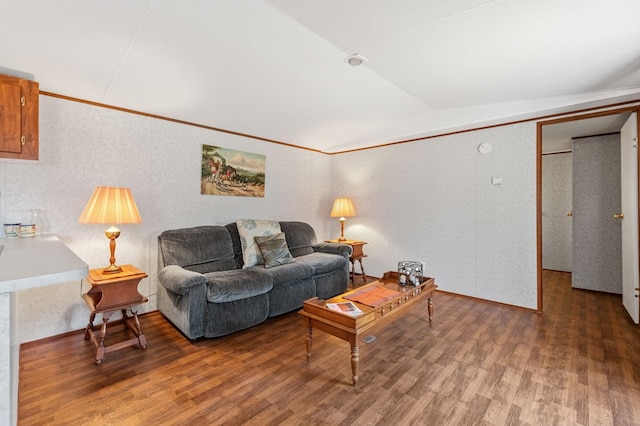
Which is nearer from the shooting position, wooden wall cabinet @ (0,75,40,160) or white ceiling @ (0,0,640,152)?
white ceiling @ (0,0,640,152)

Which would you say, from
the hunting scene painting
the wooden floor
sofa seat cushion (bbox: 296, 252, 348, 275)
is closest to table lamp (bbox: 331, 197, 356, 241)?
sofa seat cushion (bbox: 296, 252, 348, 275)

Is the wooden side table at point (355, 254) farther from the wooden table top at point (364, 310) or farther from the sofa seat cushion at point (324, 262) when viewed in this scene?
the wooden table top at point (364, 310)

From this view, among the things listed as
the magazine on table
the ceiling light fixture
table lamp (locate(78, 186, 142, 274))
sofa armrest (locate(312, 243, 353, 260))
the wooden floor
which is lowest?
the wooden floor

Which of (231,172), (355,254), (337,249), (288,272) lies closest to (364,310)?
(288,272)

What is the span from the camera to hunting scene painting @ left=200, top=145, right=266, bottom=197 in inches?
141

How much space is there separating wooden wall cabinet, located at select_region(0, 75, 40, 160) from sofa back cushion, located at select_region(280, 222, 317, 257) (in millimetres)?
2609

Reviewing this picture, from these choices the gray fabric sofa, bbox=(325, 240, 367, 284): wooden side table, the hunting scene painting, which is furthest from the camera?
bbox=(325, 240, 367, 284): wooden side table

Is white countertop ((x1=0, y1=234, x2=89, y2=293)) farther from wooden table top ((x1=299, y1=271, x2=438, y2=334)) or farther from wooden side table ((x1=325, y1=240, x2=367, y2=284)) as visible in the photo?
wooden side table ((x1=325, y1=240, x2=367, y2=284))

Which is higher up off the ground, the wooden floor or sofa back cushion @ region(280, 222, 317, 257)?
sofa back cushion @ region(280, 222, 317, 257)

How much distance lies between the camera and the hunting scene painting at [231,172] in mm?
3574

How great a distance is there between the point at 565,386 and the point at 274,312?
2391 mm

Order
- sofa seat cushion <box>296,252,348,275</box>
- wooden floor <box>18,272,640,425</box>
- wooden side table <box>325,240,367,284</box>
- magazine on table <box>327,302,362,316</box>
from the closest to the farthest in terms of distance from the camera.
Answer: wooden floor <box>18,272,640,425</box> → magazine on table <box>327,302,362,316</box> → sofa seat cushion <box>296,252,348,275</box> → wooden side table <box>325,240,367,284</box>

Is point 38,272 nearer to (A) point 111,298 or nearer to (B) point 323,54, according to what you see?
(A) point 111,298

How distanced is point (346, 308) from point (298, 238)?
82.8 inches
